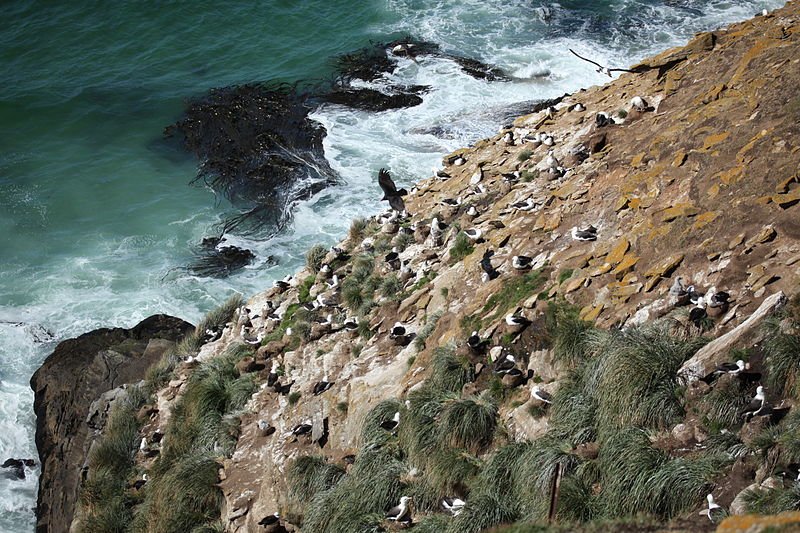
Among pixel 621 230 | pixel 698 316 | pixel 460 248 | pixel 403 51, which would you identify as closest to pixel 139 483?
pixel 460 248

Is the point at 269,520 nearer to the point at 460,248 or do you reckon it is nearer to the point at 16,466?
the point at 460,248

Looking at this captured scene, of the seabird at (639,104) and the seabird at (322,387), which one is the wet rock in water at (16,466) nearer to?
the seabird at (322,387)

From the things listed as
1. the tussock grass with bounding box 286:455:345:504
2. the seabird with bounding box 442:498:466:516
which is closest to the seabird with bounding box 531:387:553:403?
the seabird with bounding box 442:498:466:516

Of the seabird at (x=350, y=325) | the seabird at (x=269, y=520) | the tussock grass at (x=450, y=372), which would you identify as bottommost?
the seabird at (x=269, y=520)

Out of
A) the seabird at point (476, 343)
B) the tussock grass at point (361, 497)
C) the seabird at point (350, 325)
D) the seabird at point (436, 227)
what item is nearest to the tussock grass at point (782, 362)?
the seabird at point (476, 343)

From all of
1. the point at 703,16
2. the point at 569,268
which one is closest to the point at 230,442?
the point at 569,268
